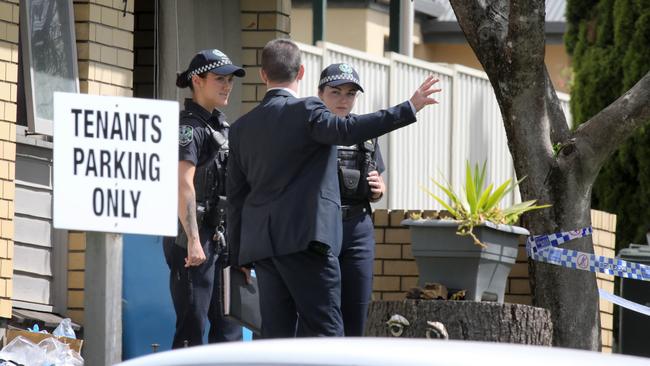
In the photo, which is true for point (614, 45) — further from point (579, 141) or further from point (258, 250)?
point (258, 250)

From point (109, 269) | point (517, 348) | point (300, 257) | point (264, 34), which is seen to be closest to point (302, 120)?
point (300, 257)

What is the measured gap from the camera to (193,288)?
829 centimetres

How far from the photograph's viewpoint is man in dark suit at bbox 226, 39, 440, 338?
746cm

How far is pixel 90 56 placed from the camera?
10.2m

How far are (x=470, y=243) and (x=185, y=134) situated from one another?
4.86 feet

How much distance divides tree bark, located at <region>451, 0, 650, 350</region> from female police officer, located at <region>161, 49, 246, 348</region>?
1977mm

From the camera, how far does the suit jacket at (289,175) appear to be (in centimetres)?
745

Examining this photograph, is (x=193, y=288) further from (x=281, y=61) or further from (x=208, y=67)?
(x=281, y=61)

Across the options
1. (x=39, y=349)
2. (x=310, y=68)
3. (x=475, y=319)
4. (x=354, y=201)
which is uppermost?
Result: (x=310, y=68)

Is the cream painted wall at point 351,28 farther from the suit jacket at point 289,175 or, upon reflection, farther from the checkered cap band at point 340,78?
the suit jacket at point 289,175

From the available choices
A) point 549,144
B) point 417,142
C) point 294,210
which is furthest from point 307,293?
point 417,142

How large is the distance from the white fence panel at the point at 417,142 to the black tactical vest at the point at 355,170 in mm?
6724

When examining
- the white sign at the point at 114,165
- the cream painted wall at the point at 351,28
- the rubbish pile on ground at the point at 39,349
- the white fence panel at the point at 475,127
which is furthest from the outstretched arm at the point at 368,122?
the cream painted wall at the point at 351,28

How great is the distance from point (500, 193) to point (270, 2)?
184 inches
